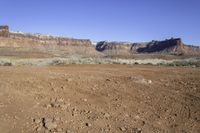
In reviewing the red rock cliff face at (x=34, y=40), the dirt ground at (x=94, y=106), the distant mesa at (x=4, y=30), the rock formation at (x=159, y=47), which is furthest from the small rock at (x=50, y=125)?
the rock formation at (x=159, y=47)

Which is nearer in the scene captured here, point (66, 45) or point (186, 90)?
point (186, 90)

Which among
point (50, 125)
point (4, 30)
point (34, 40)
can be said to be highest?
point (4, 30)

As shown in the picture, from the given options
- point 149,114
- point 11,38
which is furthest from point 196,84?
point 11,38

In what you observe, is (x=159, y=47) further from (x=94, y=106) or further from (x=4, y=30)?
(x=94, y=106)

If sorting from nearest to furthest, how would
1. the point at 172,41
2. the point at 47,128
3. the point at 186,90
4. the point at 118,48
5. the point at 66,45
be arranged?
the point at 47,128
the point at 186,90
the point at 172,41
the point at 66,45
the point at 118,48

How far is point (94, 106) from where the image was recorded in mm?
8500

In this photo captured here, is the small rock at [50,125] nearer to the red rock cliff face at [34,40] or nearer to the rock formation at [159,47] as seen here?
the red rock cliff face at [34,40]

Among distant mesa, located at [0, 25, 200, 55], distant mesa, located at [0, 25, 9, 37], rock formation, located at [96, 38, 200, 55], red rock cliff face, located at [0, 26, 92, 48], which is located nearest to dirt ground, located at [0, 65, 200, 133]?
distant mesa, located at [0, 25, 200, 55]

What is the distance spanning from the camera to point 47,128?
6922mm

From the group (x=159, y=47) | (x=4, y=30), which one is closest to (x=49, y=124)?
(x=4, y=30)

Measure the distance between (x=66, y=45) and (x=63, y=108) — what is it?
552 ft

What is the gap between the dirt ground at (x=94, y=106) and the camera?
7.25 m

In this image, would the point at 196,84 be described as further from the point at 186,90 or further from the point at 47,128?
the point at 47,128

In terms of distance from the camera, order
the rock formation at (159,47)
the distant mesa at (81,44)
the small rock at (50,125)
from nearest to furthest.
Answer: the small rock at (50,125) < the distant mesa at (81,44) < the rock formation at (159,47)
